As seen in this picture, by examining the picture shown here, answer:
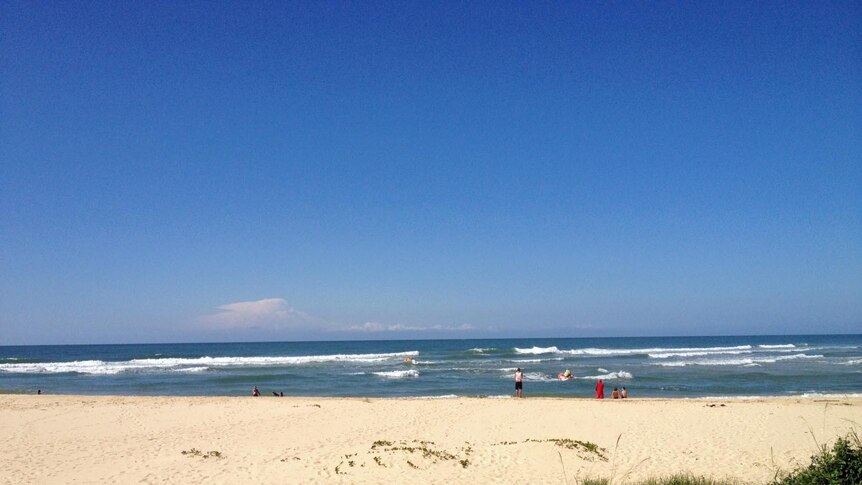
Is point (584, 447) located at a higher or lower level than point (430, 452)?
lower

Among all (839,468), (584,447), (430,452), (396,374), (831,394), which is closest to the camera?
(839,468)

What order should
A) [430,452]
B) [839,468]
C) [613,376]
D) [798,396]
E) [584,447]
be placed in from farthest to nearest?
1. [613,376]
2. [798,396]
3. [584,447]
4. [430,452]
5. [839,468]

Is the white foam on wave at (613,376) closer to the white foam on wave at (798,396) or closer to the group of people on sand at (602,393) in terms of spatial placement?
the white foam on wave at (798,396)

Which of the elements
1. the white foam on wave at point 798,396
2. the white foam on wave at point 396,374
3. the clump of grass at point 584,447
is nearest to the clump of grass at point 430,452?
the clump of grass at point 584,447

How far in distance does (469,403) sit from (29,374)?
1415 inches

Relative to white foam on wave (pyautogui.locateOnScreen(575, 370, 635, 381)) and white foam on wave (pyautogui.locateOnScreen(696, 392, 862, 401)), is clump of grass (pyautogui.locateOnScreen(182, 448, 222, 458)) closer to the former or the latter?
white foam on wave (pyautogui.locateOnScreen(696, 392, 862, 401))

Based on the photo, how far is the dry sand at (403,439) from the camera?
10.8 meters

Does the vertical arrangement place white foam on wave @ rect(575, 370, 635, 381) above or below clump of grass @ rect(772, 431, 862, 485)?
below

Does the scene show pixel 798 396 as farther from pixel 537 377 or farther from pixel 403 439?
pixel 403 439

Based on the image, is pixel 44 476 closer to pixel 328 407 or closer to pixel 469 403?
pixel 328 407

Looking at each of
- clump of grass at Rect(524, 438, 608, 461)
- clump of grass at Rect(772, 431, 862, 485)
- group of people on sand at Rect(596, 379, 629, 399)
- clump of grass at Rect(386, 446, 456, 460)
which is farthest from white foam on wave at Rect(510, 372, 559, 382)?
clump of grass at Rect(772, 431, 862, 485)

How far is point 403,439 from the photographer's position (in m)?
14.5

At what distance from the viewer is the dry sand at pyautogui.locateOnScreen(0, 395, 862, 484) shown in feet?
35.5

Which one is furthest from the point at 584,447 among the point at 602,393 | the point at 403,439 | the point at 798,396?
the point at 798,396
